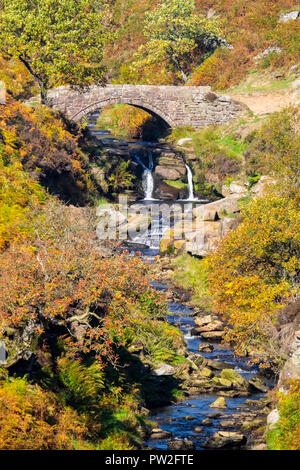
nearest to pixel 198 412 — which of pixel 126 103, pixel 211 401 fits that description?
pixel 211 401

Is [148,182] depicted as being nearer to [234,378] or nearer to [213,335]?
[213,335]

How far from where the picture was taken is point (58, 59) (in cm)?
4847

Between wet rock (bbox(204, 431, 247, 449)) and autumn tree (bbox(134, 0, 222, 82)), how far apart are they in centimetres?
Answer: 5430

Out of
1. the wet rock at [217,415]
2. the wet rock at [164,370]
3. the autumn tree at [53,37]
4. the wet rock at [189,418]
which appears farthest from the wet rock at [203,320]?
the autumn tree at [53,37]

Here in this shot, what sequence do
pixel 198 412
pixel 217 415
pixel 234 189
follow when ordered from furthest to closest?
1. pixel 234 189
2. pixel 198 412
3. pixel 217 415

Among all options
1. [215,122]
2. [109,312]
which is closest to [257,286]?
[109,312]

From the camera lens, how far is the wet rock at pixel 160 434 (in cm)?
2080

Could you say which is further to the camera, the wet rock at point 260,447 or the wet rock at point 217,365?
the wet rock at point 217,365

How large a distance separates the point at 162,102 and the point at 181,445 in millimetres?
46354

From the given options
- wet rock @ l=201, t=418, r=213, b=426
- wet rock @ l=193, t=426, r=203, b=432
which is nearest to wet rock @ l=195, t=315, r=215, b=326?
wet rock @ l=201, t=418, r=213, b=426

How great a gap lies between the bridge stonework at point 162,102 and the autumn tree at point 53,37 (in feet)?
23.1

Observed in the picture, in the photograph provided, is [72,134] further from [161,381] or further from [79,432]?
[79,432]

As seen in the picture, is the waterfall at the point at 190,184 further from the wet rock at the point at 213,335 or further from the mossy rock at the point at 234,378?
the mossy rock at the point at 234,378

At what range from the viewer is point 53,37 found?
49750mm
